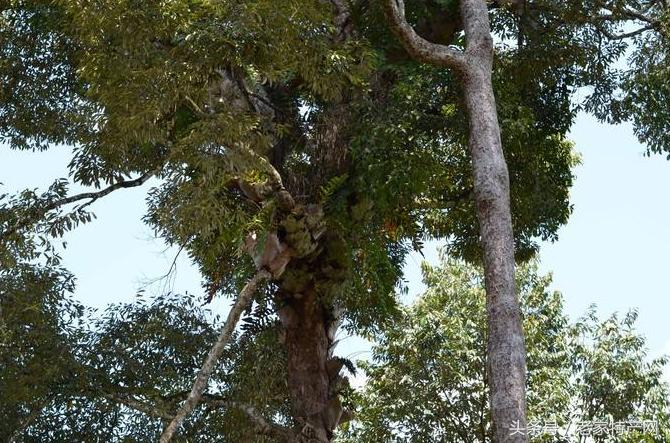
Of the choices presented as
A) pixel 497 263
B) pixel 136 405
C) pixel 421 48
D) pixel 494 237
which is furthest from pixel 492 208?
pixel 136 405

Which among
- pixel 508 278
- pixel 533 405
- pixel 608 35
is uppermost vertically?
pixel 608 35

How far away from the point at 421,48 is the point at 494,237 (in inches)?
69.4

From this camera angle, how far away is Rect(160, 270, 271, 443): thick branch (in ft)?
25.0

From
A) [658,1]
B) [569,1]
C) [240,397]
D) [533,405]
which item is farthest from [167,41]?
[533,405]

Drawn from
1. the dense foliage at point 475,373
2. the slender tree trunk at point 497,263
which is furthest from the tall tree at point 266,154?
the dense foliage at point 475,373

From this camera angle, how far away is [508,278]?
6727 millimetres

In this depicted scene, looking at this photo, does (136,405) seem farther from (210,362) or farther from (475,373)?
(475,373)

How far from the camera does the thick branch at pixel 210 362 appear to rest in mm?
7605

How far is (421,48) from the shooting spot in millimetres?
7848

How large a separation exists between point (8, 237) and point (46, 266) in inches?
24.2

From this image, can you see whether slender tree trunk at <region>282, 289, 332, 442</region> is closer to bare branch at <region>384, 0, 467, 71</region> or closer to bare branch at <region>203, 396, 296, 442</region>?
bare branch at <region>203, 396, 296, 442</region>

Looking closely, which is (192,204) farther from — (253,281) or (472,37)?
(472,37)

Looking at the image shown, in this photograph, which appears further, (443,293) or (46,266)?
(443,293)

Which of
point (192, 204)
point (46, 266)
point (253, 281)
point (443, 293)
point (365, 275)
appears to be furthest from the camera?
point (443, 293)
